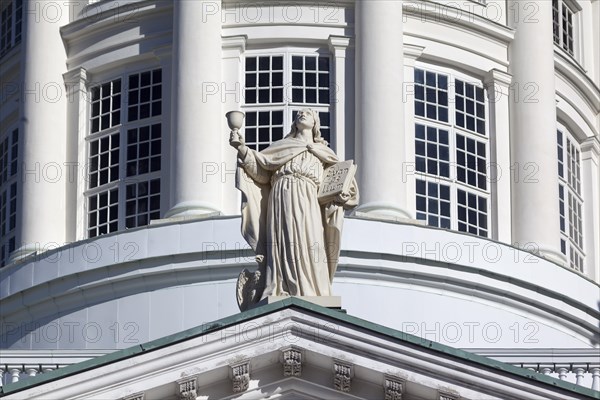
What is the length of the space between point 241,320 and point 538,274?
15.2m

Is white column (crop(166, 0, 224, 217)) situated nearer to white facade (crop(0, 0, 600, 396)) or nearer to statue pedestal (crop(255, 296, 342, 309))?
white facade (crop(0, 0, 600, 396))

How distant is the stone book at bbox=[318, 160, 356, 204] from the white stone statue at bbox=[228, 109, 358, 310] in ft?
0.17

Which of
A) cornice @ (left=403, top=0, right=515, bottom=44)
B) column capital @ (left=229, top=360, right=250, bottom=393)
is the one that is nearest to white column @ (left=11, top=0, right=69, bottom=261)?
cornice @ (left=403, top=0, right=515, bottom=44)

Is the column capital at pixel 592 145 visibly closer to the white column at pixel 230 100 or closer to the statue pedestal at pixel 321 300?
the white column at pixel 230 100

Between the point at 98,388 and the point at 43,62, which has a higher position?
the point at 43,62

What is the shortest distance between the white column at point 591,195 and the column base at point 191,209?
7286 millimetres

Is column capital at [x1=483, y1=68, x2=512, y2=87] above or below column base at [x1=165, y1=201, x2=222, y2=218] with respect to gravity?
above

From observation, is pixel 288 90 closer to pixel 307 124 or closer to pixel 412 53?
Result: pixel 412 53

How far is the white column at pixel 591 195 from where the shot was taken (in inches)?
2163

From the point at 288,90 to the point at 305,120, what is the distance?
470 inches

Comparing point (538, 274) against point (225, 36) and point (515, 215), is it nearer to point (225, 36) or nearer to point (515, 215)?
point (515, 215)

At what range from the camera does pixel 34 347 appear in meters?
49.8

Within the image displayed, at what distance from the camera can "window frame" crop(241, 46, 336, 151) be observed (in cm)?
5219

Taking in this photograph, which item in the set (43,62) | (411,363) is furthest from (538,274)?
(411,363)
